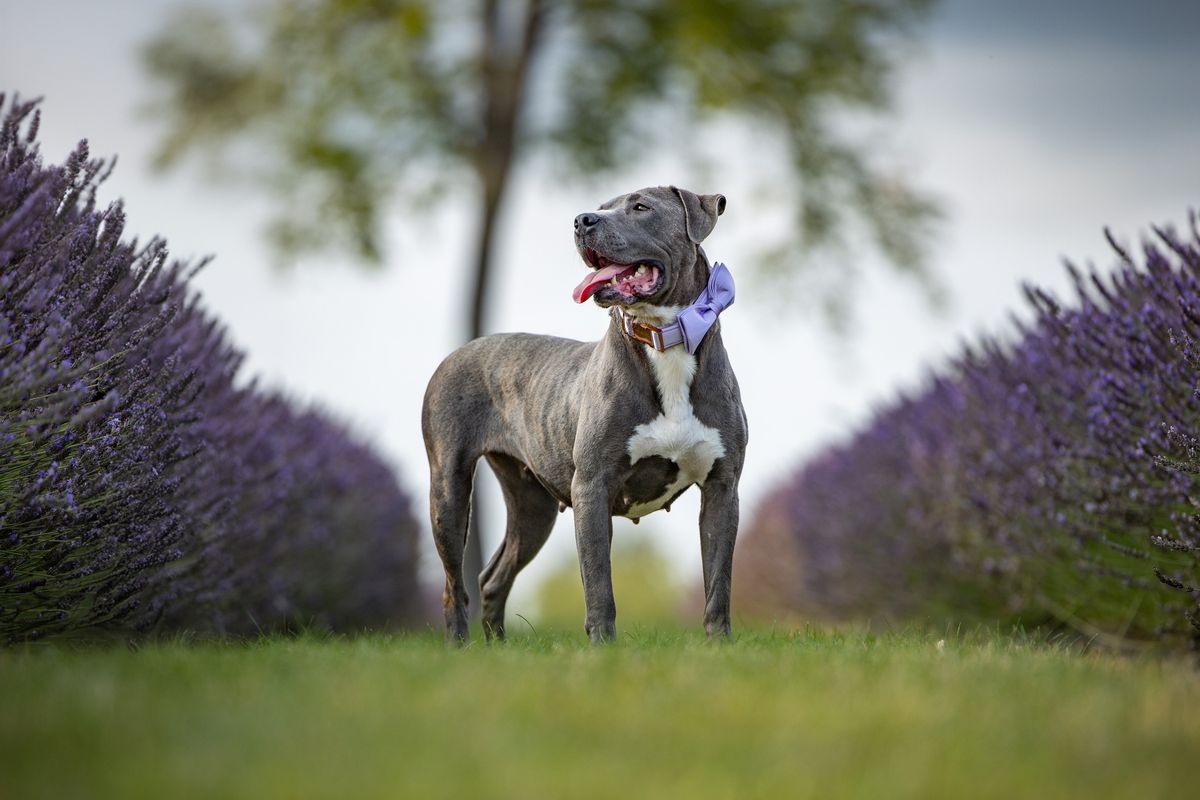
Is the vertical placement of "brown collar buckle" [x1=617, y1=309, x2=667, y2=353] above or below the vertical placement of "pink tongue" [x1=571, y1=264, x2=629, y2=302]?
below

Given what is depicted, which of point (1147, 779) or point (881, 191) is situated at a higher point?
point (881, 191)

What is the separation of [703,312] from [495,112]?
34.4ft

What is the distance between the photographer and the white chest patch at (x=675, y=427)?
206 inches

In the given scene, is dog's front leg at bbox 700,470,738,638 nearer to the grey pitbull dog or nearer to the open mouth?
the grey pitbull dog

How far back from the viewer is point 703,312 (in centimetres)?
536

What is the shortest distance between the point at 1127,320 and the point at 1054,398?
0.89 m

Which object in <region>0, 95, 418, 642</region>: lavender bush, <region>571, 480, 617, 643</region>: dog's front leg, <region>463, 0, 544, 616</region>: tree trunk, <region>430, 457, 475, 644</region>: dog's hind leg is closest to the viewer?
<region>0, 95, 418, 642</region>: lavender bush

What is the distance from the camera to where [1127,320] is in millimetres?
6328

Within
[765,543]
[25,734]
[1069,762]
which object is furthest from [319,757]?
[765,543]

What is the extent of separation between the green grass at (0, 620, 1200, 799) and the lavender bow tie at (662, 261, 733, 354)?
134 centimetres

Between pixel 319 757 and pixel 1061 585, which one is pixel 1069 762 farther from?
pixel 1061 585

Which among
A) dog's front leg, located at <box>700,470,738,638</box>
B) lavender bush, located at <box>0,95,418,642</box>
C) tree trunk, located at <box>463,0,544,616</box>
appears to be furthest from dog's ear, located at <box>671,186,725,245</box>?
tree trunk, located at <box>463,0,544,616</box>

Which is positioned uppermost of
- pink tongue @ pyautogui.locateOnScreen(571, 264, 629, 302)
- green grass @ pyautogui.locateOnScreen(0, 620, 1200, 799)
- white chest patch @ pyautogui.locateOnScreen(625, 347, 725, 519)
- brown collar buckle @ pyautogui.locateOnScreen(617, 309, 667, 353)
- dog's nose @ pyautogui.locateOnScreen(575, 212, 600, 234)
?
dog's nose @ pyautogui.locateOnScreen(575, 212, 600, 234)

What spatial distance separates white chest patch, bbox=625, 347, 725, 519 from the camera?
17.1ft
